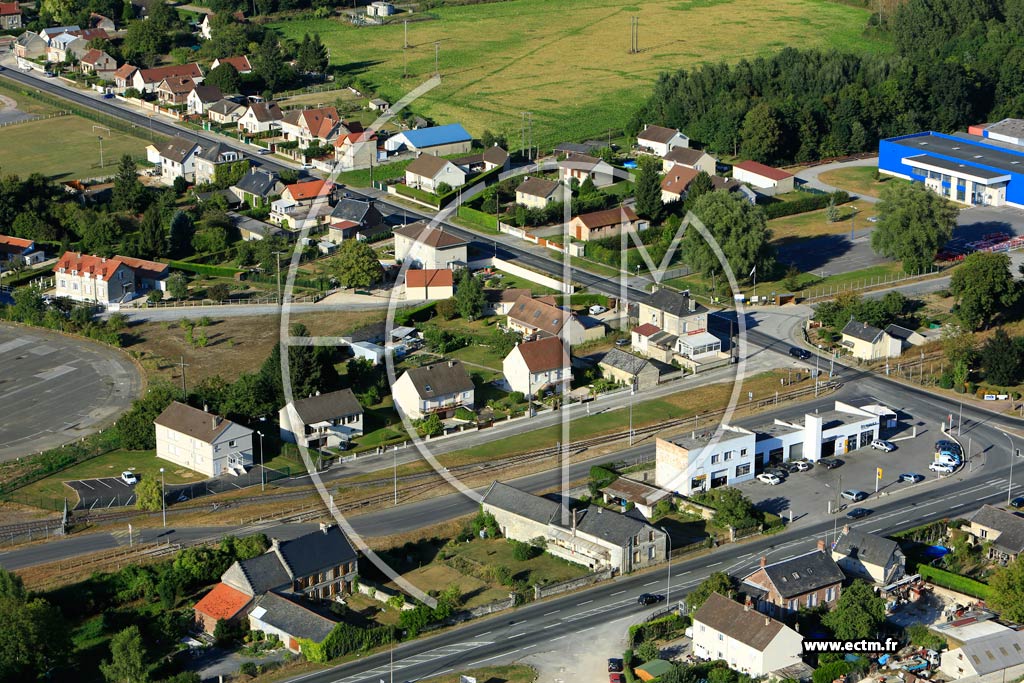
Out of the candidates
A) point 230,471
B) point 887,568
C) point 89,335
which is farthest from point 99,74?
point 887,568

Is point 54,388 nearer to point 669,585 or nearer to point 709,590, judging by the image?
point 669,585

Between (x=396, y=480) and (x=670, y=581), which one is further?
(x=396, y=480)

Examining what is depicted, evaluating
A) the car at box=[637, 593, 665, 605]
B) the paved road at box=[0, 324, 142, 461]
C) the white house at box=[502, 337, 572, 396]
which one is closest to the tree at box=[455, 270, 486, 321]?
the white house at box=[502, 337, 572, 396]

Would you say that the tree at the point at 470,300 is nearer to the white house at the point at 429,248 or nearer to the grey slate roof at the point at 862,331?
the white house at the point at 429,248

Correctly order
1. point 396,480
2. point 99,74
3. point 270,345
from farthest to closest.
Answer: point 99,74 → point 270,345 → point 396,480

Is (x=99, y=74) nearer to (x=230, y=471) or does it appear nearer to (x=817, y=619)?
(x=230, y=471)

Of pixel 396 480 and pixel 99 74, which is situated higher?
pixel 99 74

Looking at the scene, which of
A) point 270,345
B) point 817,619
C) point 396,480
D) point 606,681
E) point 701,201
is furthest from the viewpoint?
point 701,201

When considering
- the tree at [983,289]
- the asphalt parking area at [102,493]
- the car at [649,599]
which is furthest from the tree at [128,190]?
the car at [649,599]

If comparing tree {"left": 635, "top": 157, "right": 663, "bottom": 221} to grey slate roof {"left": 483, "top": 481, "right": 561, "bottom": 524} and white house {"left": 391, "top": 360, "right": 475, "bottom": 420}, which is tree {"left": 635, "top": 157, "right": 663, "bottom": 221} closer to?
white house {"left": 391, "top": 360, "right": 475, "bottom": 420}
